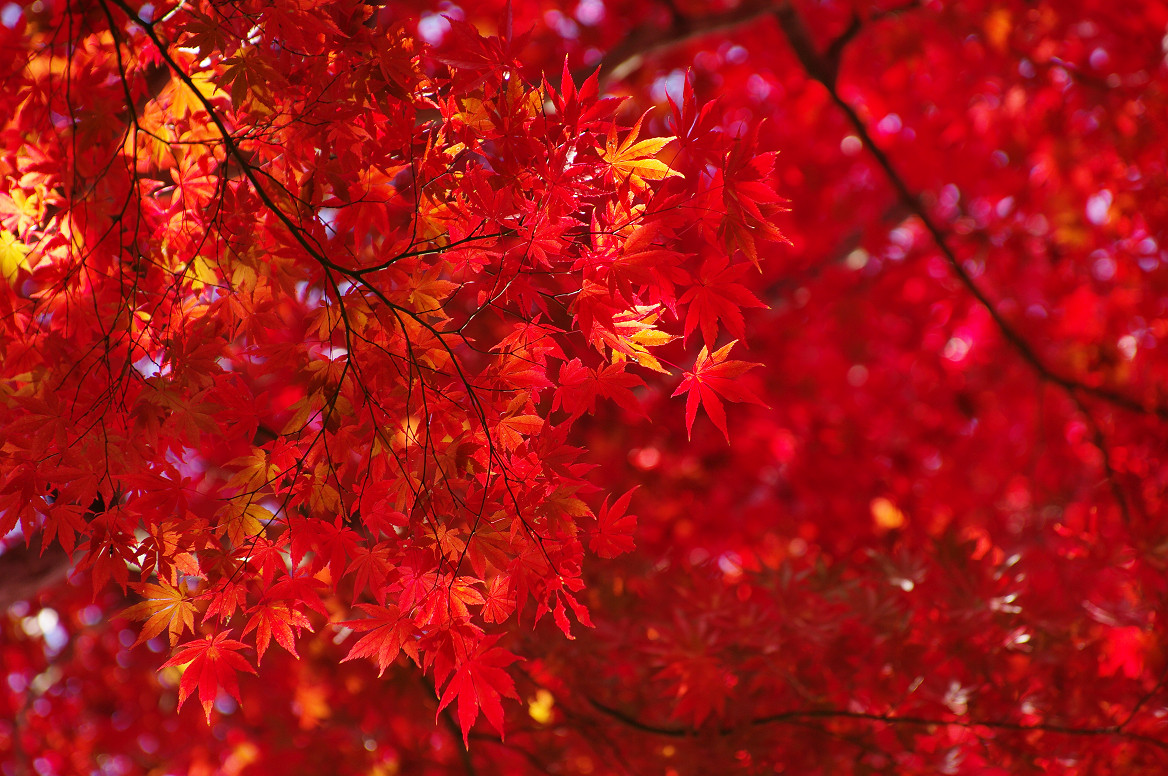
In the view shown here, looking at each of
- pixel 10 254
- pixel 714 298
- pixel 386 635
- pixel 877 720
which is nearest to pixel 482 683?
pixel 386 635

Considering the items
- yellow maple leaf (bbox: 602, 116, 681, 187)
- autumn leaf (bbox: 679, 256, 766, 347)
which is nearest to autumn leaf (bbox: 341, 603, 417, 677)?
autumn leaf (bbox: 679, 256, 766, 347)

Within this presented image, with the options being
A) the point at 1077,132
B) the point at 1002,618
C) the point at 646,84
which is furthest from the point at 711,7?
the point at 1002,618

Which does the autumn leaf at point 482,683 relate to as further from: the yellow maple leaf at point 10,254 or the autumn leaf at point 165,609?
the yellow maple leaf at point 10,254

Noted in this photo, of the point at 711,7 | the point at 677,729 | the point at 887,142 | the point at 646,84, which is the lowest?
the point at 887,142

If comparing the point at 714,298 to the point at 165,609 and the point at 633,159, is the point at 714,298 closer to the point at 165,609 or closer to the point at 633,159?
the point at 633,159

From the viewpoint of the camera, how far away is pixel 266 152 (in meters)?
1.93

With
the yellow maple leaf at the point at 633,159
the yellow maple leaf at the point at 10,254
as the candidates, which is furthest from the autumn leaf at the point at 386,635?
the yellow maple leaf at the point at 10,254

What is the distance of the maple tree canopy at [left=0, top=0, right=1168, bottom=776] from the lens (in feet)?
5.28

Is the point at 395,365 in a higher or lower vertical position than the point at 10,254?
lower

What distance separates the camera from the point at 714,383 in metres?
1.61

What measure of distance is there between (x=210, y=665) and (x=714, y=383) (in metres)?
1.14

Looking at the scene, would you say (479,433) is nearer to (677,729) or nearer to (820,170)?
(677,729)

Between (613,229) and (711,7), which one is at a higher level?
(613,229)

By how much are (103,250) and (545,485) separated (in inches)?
48.4
